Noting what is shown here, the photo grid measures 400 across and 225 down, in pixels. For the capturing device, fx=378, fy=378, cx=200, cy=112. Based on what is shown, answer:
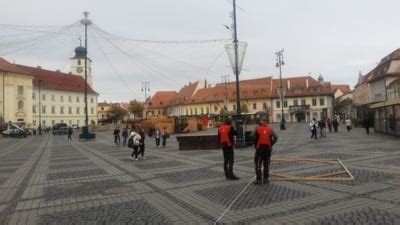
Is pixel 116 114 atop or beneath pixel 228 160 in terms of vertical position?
atop

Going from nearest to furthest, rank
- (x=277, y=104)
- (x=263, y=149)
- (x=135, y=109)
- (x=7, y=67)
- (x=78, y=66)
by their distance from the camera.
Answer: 1. (x=263, y=149)
2. (x=7, y=67)
3. (x=277, y=104)
4. (x=135, y=109)
5. (x=78, y=66)

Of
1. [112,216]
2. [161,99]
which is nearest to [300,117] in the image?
[161,99]

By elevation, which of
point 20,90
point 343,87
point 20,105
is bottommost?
point 20,105

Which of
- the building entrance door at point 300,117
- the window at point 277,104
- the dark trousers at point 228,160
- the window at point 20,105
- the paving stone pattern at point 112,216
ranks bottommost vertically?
the paving stone pattern at point 112,216

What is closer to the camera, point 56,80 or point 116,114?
point 56,80

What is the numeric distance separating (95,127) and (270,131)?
75.7m

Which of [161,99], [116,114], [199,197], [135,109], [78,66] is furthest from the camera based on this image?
[161,99]

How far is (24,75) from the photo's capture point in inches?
3356

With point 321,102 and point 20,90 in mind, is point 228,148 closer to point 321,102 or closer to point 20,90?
point 321,102

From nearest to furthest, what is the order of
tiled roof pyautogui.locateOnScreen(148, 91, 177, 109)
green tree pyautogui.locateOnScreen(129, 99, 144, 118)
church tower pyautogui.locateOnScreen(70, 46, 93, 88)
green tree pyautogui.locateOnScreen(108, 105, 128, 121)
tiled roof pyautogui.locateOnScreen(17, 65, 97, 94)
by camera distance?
tiled roof pyautogui.locateOnScreen(17, 65, 97, 94), green tree pyautogui.locateOnScreen(129, 99, 144, 118), church tower pyautogui.locateOnScreen(70, 46, 93, 88), green tree pyautogui.locateOnScreen(108, 105, 128, 121), tiled roof pyautogui.locateOnScreen(148, 91, 177, 109)

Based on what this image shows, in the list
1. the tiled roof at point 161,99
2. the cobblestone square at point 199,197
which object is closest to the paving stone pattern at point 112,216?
the cobblestone square at point 199,197

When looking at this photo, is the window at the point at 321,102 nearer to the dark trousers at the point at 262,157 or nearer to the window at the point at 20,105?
the window at the point at 20,105

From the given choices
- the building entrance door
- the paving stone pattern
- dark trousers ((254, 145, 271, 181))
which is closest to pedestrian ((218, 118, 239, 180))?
dark trousers ((254, 145, 271, 181))

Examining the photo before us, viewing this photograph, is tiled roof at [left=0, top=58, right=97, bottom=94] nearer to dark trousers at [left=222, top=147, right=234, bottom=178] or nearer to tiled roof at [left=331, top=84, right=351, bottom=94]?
tiled roof at [left=331, top=84, right=351, bottom=94]
